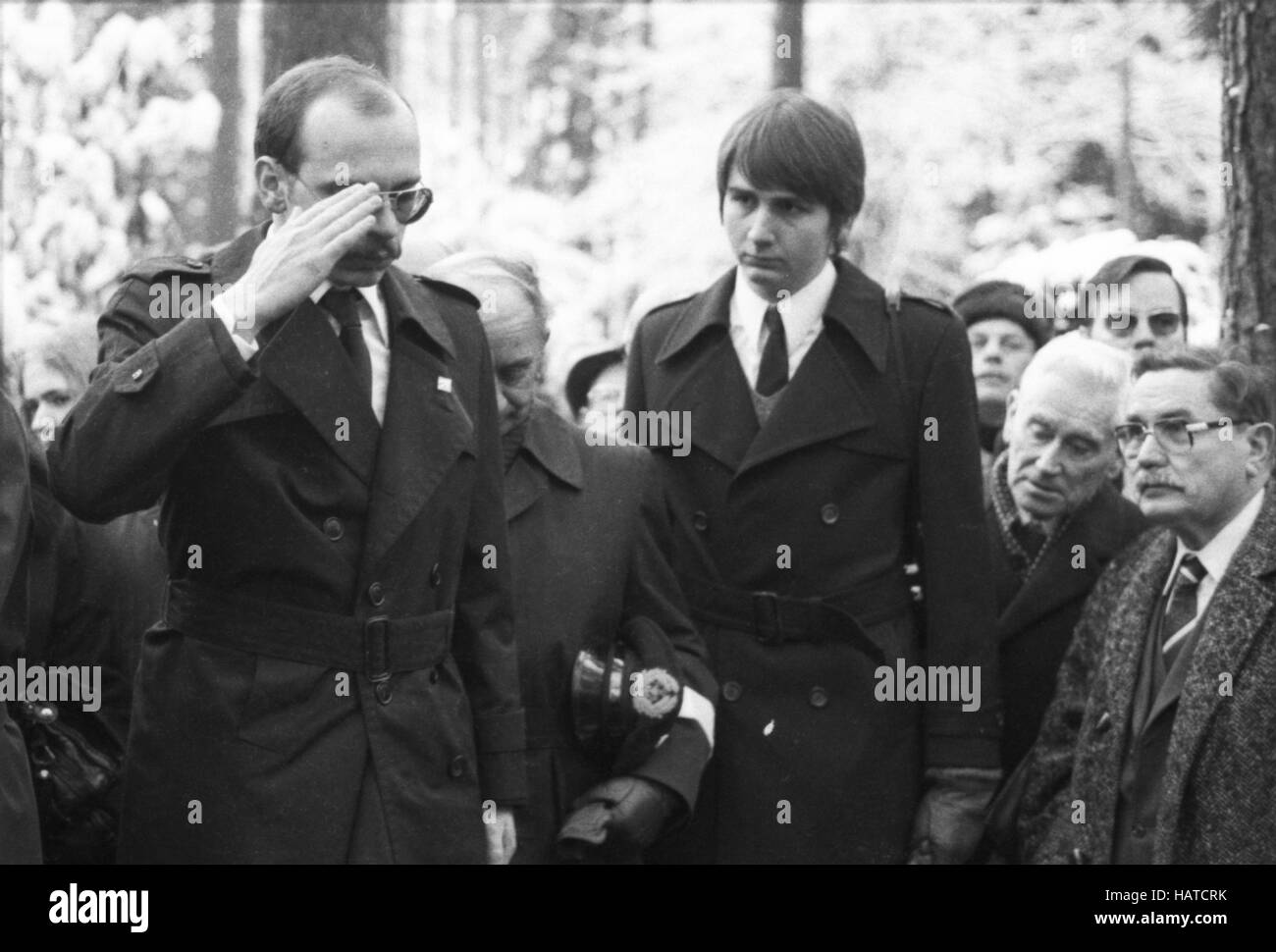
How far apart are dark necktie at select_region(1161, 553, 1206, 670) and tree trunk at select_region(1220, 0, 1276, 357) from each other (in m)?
1.65

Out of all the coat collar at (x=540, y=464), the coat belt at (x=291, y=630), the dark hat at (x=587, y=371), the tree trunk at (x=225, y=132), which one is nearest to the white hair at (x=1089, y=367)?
the coat collar at (x=540, y=464)

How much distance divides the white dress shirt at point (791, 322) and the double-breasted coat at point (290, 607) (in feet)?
3.93

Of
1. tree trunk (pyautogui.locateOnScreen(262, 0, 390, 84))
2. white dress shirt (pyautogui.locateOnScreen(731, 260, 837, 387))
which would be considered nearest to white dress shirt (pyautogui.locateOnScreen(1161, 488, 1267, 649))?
white dress shirt (pyautogui.locateOnScreen(731, 260, 837, 387))

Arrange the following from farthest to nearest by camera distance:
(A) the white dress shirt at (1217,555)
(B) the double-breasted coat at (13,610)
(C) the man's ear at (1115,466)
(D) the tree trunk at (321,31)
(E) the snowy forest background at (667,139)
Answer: (E) the snowy forest background at (667,139) < (D) the tree trunk at (321,31) < (C) the man's ear at (1115,466) < (A) the white dress shirt at (1217,555) < (B) the double-breasted coat at (13,610)

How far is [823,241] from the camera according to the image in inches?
196

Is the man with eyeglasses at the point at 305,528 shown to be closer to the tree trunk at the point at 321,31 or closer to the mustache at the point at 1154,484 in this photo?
the mustache at the point at 1154,484

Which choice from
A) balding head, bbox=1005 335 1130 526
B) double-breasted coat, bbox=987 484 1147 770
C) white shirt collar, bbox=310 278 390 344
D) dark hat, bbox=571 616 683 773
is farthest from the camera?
balding head, bbox=1005 335 1130 526

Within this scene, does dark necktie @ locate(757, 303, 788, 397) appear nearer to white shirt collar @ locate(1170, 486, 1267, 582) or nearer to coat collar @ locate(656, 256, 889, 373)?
coat collar @ locate(656, 256, 889, 373)

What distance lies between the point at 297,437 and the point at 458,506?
0.38 meters

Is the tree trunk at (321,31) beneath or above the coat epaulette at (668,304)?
above

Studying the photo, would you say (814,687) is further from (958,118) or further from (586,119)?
(586,119)

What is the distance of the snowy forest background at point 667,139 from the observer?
10992 mm

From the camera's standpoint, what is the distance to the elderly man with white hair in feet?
17.2
